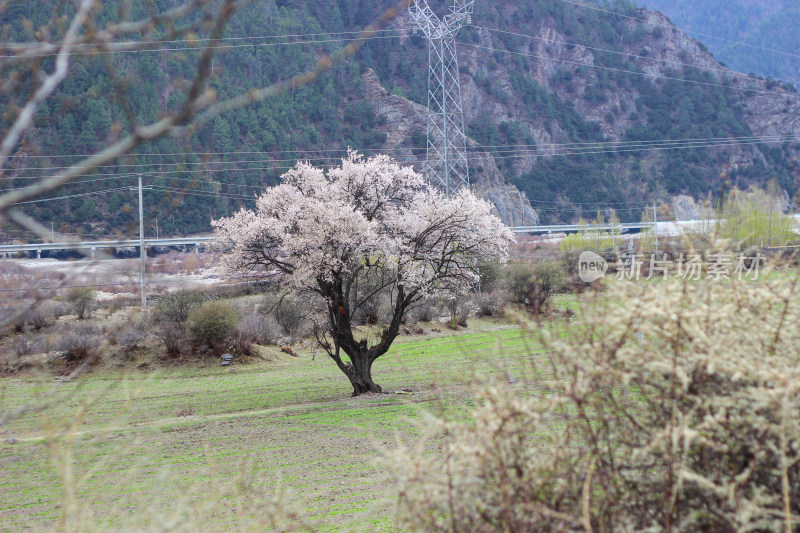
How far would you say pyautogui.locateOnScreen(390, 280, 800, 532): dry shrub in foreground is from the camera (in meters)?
2.58

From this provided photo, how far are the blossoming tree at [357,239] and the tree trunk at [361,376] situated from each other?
3 cm

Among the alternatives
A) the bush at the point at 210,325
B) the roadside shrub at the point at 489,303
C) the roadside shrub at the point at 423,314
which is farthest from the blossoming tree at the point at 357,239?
the roadside shrub at the point at 489,303

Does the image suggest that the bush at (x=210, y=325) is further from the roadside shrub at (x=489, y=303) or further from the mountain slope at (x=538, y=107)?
the mountain slope at (x=538, y=107)

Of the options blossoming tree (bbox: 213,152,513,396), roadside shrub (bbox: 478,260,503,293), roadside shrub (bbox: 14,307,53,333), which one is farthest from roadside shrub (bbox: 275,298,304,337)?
blossoming tree (bbox: 213,152,513,396)

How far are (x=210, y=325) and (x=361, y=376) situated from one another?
11.3m

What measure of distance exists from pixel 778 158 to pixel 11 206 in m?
118

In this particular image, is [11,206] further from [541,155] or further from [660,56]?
[660,56]

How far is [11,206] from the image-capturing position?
2.26m

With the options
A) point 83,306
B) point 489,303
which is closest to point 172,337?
point 83,306

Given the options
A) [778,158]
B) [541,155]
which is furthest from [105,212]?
[778,158]

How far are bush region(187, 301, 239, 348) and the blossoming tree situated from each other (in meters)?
9.65

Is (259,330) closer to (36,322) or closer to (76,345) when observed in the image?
(76,345)

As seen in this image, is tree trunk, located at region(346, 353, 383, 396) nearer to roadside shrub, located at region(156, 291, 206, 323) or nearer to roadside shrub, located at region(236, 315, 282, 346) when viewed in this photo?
roadside shrub, located at region(236, 315, 282, 346)

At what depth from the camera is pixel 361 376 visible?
18.4 meters
